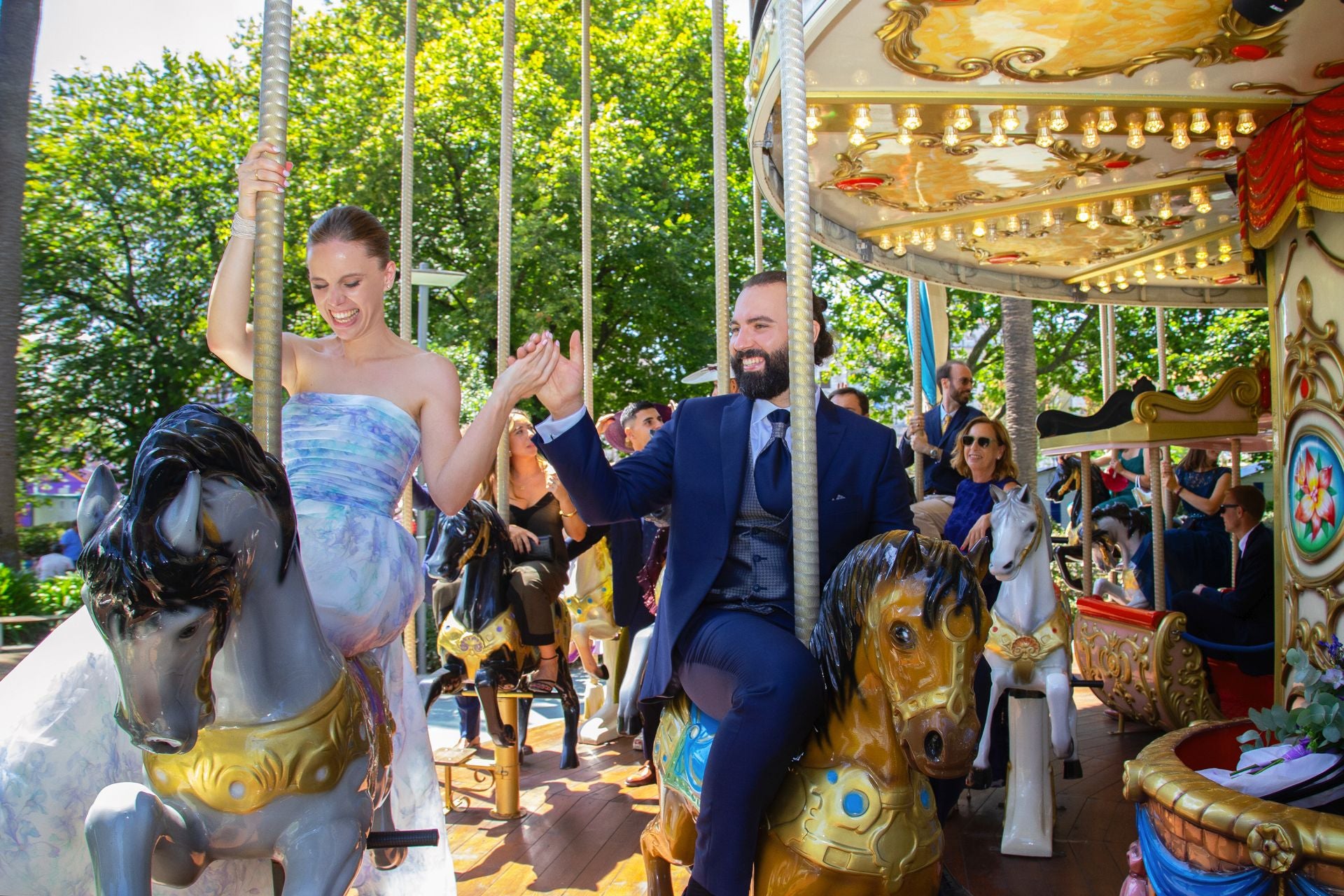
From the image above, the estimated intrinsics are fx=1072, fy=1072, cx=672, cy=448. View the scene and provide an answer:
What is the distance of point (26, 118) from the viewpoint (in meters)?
9.51

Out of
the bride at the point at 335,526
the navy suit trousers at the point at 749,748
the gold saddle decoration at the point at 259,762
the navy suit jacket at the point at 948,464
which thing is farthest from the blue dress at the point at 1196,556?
the gold saddle decoration at the point at 259,762

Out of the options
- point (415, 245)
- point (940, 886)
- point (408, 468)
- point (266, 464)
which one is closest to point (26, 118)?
point (415, 245)

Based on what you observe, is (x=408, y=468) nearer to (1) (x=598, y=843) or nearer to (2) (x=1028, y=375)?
(1) (x=598, y=843)

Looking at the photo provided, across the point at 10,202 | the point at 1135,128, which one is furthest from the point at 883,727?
the point at 10,202

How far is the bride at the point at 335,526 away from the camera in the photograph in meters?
2.02

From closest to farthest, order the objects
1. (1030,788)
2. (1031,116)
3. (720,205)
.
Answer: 1. (720,205)
2. (1030,788)
3. (1031,116)

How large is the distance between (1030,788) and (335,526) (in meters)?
3.06

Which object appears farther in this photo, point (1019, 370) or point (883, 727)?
point (1019, 370)

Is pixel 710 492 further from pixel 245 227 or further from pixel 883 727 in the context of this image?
pixel 245 227

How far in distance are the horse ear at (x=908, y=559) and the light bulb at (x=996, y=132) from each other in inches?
130

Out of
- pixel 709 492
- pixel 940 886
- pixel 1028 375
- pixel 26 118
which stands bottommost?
pixel 940 886

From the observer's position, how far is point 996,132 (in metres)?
4.82

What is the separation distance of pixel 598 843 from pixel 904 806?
2432mm

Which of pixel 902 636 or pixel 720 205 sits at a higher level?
pixel 720 205
